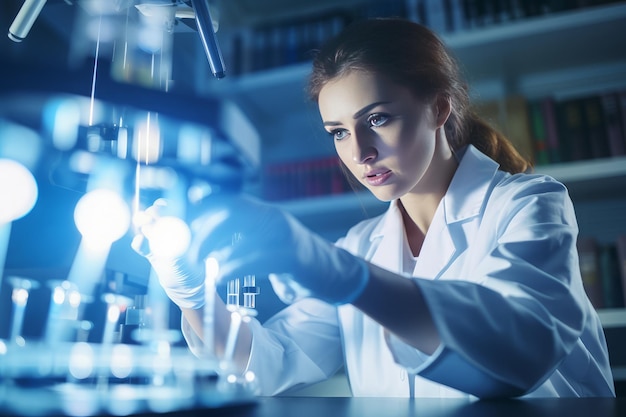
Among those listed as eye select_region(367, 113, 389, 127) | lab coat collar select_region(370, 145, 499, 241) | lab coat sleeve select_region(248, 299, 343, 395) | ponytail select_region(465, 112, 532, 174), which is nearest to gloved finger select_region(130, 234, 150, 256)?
lab coat sleeve select_region(248, 299, 343, 395)

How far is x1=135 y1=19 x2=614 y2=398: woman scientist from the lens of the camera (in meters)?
0.51

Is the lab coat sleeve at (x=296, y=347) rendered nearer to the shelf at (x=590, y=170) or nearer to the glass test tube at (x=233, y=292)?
the glass test tube at (x=233, y=292)

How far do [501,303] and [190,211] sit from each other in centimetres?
33

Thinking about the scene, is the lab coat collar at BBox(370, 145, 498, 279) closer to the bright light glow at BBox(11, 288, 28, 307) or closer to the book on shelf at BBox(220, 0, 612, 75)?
the bright light glow at BBox(11, 288, 28, 307)

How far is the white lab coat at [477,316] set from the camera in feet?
1.72

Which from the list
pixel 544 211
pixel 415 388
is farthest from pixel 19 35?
pixel 415 388

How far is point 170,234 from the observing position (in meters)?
0.50

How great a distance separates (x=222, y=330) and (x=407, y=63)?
59 cm

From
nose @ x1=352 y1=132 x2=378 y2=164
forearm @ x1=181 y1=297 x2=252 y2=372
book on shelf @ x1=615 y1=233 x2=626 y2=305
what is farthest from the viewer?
book on shelf @ x1=615 y1=233 x2=626 y2=305

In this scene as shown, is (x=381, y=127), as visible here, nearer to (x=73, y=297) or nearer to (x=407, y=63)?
(x=407, y=63)

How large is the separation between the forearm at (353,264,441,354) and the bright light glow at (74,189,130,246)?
0.80 ft

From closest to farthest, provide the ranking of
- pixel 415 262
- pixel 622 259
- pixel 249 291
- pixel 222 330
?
1. pixel 249 291
2. pixel 222 330
3. pixel 415 262
4. pixel 622 259

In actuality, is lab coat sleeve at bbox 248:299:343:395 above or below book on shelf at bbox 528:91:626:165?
below

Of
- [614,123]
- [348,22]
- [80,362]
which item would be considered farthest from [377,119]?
[348,22]
